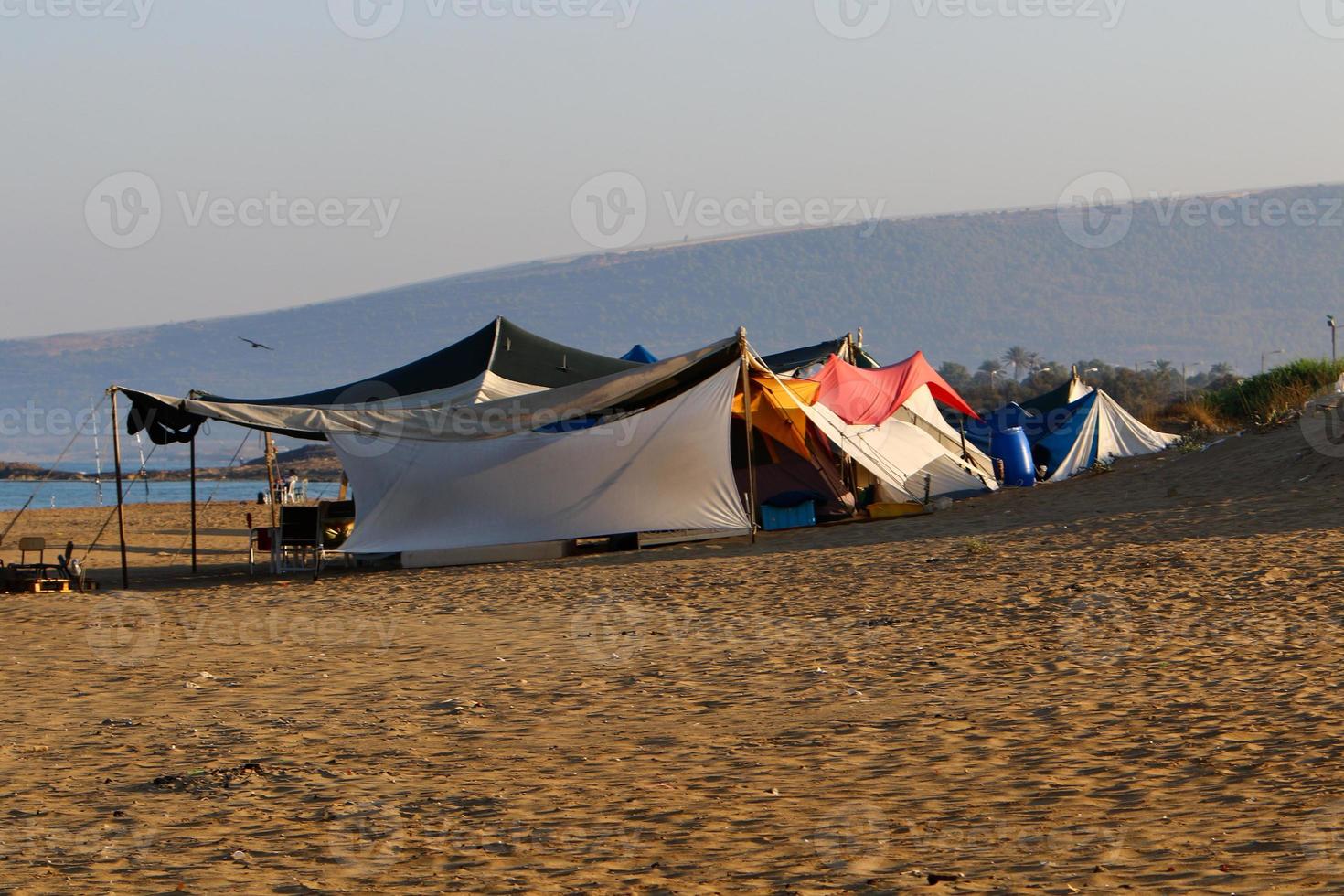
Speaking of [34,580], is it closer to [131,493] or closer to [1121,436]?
[1121,436]

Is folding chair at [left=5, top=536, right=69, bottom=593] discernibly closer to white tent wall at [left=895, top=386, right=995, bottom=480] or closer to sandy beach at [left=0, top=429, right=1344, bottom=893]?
sandy beach at [left=0, top=429, right=1344, bottom=893]

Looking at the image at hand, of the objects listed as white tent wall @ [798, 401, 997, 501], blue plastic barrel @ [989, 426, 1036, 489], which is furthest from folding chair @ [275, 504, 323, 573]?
blue plastic barrel @ [989, 426, 1036, 489]

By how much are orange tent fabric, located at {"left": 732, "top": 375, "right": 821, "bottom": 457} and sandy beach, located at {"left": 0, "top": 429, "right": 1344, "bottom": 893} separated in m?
4.82

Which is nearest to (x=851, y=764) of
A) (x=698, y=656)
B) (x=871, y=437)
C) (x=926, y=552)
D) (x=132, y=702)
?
(x=698, y=656)

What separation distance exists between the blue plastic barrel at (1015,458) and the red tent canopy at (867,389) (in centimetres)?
372

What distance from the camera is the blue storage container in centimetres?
1775

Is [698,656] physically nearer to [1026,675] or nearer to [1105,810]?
[1026,675]

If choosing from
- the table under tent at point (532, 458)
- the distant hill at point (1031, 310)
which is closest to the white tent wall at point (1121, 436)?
the table under tent at point (532, 458)

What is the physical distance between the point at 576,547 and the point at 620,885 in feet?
39.4

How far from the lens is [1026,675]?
757 centimetres

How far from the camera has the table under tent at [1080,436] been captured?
26281 mm

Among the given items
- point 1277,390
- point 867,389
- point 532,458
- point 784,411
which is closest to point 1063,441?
point 1277,390

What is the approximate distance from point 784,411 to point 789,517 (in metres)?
1.33

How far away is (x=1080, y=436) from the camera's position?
2688 cm
